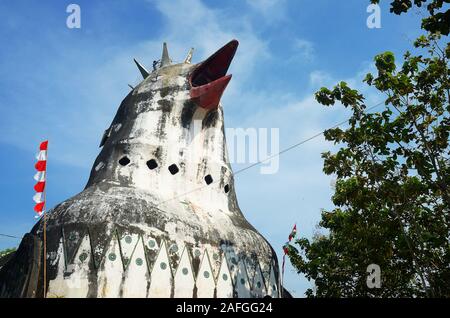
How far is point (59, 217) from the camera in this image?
1198cm

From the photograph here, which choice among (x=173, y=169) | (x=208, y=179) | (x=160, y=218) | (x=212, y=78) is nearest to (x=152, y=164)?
(x=173, y=169)

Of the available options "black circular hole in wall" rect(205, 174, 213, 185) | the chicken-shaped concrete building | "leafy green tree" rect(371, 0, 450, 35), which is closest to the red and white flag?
the chicken-shaped concrete building

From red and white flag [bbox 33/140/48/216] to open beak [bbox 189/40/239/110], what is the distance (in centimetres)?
499

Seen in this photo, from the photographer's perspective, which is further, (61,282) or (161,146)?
(161,146)

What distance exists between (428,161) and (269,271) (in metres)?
5.35

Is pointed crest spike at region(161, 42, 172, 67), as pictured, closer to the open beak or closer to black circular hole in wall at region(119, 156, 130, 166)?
the open beak

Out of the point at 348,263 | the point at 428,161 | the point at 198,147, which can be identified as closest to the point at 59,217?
the point at 198,147

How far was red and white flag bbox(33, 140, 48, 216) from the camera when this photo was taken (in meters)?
11.8


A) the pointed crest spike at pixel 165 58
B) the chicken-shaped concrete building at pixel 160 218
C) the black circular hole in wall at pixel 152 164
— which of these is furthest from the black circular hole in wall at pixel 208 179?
the pointed crest spike at pixel 165 58

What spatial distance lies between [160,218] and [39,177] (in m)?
3.30

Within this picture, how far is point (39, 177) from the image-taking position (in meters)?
12.1

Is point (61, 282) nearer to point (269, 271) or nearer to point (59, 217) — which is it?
point (59, 217)

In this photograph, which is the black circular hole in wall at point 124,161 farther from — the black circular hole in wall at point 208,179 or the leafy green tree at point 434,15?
the leafy green tree at point 434,15

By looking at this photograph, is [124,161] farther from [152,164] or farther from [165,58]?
[165,58]
